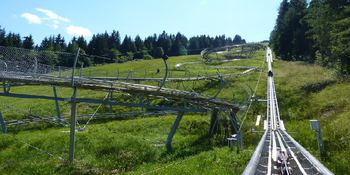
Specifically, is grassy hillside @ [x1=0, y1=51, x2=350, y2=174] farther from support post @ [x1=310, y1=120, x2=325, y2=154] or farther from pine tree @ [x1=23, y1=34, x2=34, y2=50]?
pine tree @ [x1=23, y1=34, x2=34, y2=50]

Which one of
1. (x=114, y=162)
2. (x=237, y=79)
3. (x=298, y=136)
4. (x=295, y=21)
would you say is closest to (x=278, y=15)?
(x=295, y=21)

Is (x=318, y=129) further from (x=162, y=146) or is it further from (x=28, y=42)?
(x=28, y=42)

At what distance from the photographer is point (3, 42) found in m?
60.2

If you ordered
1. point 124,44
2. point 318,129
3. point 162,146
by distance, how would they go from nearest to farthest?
point 318,129
point 162,146
point 124,44

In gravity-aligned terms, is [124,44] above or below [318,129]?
above

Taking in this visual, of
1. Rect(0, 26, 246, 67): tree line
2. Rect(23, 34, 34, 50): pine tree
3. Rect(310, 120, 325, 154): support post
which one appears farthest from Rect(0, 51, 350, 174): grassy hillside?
Rect(23, 34, 34, 50): pine tree

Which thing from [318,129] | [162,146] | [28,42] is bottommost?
[162,146]

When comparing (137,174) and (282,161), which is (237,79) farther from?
(282,161)

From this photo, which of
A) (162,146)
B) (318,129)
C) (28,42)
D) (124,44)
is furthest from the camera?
(124,44)

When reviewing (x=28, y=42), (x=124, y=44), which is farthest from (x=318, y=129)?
(x=124, y=44)

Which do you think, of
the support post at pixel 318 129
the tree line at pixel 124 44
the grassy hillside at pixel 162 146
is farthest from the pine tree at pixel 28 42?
the support post at pixel 318 129

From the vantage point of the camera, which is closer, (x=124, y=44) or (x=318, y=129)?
(x=318, y=129)

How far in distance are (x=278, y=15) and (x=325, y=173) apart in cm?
8545

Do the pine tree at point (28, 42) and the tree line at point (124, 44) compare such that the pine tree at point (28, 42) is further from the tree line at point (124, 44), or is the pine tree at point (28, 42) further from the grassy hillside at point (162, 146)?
the grassy hillside at point (162, 146)
